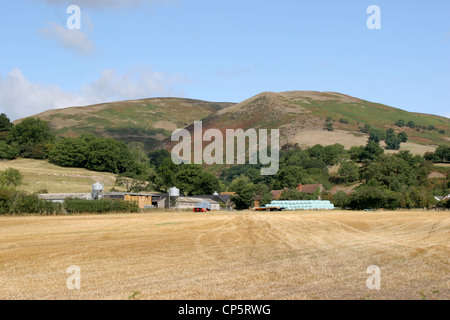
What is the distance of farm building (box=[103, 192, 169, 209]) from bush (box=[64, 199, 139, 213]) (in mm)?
13845

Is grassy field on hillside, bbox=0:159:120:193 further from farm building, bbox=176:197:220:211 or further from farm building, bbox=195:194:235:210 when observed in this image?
farm building, bbox=195:194:235:210

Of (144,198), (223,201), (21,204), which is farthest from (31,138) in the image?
(21,204)

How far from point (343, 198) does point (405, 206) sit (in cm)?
1396

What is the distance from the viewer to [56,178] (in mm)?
129000

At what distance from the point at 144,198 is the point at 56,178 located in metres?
34.6

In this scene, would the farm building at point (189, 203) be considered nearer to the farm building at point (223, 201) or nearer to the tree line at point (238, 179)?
the farm building at point (223, 201)

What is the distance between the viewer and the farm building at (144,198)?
100m

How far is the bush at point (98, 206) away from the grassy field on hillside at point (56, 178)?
1371 inches

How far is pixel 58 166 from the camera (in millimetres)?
158250

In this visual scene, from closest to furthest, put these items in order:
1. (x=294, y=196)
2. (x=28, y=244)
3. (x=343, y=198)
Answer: (x=28, y=244), (x=343, y=198), (x=294, y=196)

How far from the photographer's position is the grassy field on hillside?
113m

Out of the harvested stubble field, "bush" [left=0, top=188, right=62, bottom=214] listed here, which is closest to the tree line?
"bush" [left=0, top=188, right=62, bottom=214]
